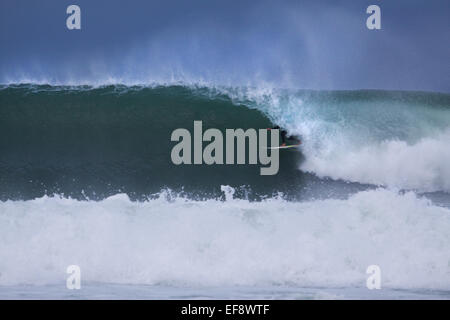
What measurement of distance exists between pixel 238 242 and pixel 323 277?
0.99 m

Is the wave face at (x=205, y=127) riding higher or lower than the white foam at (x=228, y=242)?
higher

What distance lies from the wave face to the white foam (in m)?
1.53

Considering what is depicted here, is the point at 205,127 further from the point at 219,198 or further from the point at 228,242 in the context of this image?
the point at 228,242

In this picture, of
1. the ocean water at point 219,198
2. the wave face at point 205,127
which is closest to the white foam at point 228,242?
the ocean water at point 219,198

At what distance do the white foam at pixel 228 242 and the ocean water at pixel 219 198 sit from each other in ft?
0.06

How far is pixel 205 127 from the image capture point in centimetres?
896

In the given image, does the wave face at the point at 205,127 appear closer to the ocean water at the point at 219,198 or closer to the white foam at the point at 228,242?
the ocean water at the point at 219,198

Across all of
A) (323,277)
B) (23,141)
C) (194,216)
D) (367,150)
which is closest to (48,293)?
(194,216)

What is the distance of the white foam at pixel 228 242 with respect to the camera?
5.44 meters

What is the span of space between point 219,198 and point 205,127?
5.12 feet

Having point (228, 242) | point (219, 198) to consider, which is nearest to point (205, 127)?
point (219, 198)

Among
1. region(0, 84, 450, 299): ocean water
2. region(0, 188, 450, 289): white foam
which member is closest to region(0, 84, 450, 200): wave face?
region(0, 84, 450, 299): ocean water

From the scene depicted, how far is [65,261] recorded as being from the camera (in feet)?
18.4

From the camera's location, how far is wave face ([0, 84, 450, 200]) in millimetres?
8078
